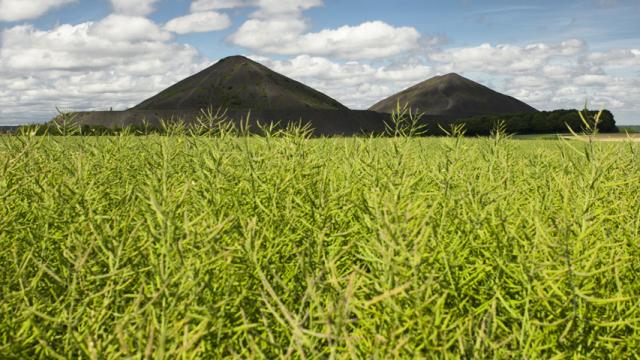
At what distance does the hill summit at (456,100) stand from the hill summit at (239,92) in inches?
742

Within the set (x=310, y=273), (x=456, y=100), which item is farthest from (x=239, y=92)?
(x=310, y=273)

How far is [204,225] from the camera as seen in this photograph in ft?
7.54

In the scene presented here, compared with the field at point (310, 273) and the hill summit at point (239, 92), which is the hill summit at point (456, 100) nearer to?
the hill summit at point (239, 92)

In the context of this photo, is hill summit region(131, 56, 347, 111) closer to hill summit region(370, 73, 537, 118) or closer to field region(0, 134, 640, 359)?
hill summit region(370, 73, 537, 118)

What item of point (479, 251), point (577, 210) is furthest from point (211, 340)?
point (577, 210)

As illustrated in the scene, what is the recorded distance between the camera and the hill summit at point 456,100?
121 metres

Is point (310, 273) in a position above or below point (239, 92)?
below

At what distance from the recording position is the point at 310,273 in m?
2.86

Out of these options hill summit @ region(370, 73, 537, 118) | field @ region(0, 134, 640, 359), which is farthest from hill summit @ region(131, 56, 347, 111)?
field @ region(0, 134, 640, 359)

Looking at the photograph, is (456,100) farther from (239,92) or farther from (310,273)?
(310,273)

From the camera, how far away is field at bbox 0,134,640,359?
1.94 m

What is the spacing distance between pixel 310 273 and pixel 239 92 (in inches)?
5011

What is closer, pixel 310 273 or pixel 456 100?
pixel 310 273

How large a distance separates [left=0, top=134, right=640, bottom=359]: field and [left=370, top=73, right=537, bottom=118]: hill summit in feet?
380
